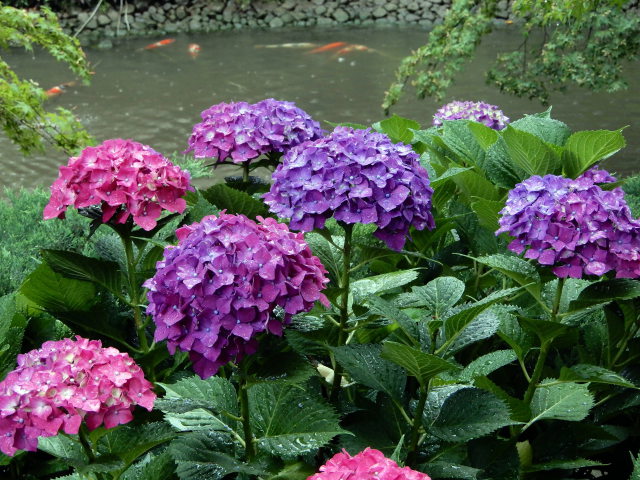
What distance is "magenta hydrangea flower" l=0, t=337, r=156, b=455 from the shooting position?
3.86 feet

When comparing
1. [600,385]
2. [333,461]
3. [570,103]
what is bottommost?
[570,103]

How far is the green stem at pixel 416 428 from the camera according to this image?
1427mm

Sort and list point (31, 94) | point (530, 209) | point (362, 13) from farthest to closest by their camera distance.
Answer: point (362, 13) < point (31, 94) < point (530, 209)

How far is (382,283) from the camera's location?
170 centimetres

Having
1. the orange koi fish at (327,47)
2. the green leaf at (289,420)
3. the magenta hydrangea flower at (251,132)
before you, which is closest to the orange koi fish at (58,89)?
the orange koi fish at (327,47)

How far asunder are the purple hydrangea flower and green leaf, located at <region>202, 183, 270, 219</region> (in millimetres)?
302

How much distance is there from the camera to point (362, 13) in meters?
14.6

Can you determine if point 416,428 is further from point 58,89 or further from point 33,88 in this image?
point 58,89

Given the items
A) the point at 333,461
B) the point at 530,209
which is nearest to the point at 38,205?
the point at 530,209

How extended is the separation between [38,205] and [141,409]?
1385 mm

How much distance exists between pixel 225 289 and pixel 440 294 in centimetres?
51

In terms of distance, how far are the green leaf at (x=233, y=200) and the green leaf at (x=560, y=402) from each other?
2.55 feet

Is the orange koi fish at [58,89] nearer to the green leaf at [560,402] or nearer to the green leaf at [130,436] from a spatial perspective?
the green leaf at [130,436]

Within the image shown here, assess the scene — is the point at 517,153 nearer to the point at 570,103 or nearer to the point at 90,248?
the point at 90,248
